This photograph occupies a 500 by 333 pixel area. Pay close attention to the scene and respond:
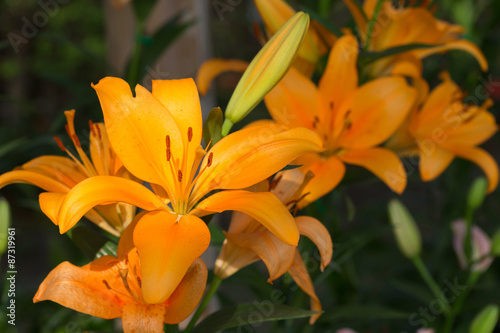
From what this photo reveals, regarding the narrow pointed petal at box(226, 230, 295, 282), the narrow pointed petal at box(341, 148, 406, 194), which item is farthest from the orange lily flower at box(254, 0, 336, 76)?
the narrow pointed petal at box(226, 230, 295, 282)

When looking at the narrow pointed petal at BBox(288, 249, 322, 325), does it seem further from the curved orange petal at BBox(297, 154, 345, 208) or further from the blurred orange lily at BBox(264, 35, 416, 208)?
the blurred orange lily at BBox(264, 35, 416, 208)

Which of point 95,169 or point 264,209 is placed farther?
point 95,169

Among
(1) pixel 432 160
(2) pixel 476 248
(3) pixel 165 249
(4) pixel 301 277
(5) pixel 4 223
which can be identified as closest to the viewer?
(3) pixel 165 249

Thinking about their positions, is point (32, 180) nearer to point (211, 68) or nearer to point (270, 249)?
point (270, 249)

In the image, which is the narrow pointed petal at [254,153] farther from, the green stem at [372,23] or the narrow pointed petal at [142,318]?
the green stem at [372,23]

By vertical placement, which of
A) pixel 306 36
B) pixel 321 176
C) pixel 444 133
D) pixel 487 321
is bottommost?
pixel 487 321

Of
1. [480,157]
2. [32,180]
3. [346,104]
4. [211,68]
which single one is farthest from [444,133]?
[32,180]
